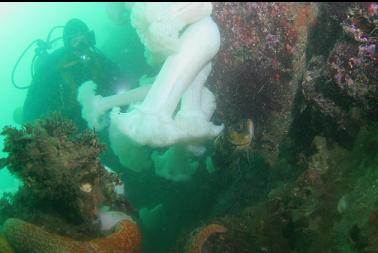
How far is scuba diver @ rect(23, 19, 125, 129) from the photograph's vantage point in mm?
8523

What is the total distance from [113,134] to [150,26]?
172 cm

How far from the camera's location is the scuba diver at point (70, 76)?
8.52 m

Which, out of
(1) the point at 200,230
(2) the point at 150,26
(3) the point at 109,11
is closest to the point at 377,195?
(1) the point at 200,230

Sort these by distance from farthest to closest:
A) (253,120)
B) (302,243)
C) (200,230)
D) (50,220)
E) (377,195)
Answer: (253,120), (200,230), (50,220), (302,243), (377,195)

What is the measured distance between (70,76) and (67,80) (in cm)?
13

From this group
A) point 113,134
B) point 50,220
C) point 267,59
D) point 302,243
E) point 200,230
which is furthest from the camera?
point 113,134

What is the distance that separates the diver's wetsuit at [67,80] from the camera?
8.51m

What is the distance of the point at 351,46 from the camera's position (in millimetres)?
3525

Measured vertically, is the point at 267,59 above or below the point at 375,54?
below

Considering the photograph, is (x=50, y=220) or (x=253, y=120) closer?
(x=50, y=220)

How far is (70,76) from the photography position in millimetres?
8609

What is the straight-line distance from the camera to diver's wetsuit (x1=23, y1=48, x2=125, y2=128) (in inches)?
335

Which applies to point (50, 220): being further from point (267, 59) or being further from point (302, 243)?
point (267, 59)

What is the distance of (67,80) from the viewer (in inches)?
339
